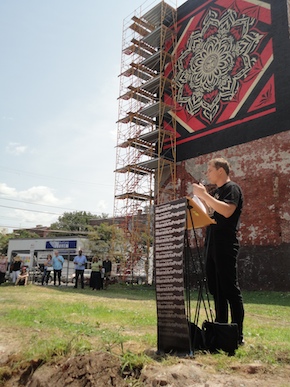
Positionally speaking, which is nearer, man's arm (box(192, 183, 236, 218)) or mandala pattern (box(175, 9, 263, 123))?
man's arm (box(192, 183, 236, 218))

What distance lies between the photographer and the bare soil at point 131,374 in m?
2.68

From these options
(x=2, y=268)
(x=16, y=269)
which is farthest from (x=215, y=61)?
(x=2, y=268)

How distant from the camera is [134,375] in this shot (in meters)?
2.96

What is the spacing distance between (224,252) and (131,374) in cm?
145

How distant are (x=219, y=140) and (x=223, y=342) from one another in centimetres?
1776

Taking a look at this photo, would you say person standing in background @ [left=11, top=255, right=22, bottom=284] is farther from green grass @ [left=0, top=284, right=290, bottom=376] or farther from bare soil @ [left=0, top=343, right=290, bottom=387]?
bare soil @ [left=0, top=343, right=290, bottom=387]

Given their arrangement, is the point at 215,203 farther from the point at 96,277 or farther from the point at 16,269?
the point at 16,269

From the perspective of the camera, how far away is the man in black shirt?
11.9 ft

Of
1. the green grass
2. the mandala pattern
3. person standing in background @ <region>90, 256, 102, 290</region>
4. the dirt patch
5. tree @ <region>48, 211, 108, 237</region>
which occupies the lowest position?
the dirt patch

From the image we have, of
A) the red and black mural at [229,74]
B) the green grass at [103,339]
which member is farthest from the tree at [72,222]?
the green grass at [103,339]

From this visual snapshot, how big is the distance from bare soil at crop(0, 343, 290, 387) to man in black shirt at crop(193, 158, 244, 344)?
2.29ft

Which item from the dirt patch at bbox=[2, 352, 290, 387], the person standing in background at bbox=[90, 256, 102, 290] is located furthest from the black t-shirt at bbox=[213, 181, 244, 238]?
the person standing in background at bbox=[90, 256, 102, 290]

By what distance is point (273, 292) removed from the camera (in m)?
16.0

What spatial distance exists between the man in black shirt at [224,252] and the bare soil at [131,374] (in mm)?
698
